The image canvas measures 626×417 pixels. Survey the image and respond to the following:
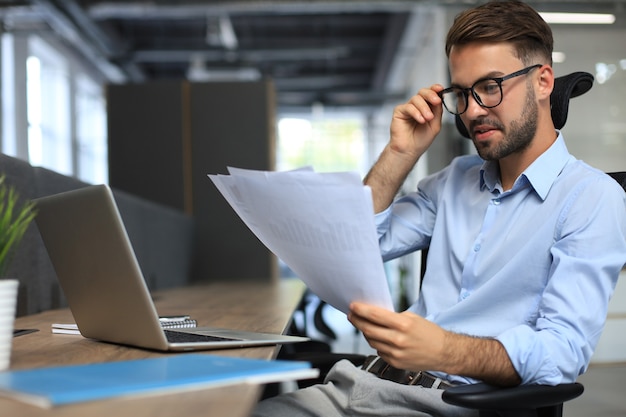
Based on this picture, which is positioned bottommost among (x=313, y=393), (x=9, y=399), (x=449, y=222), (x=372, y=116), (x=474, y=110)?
(x=313, y=393)

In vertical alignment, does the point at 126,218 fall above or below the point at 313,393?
above

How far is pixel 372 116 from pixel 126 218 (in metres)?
12.9

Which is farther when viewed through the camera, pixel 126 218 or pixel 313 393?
pixel 126 218

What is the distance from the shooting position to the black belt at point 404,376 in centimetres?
133

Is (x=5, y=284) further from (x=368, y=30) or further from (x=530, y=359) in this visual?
(x=368, y=30)

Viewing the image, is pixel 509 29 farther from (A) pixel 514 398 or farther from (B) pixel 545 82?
(A) pixel 514 398

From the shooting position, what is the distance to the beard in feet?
4.84

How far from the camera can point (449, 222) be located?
160 centimetres

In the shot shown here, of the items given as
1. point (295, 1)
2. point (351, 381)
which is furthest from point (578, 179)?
point (295, 1)

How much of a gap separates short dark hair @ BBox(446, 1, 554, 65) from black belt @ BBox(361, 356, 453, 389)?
25.4 inches

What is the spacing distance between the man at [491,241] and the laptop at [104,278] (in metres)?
0.20

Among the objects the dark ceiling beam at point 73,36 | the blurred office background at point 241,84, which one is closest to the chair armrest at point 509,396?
the blurred office background at point 241,84

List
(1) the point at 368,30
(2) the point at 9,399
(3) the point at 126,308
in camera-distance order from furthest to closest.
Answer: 1. (1) the point at 368,30
2. (3) the point at 126,308
3. (2) the point at 9,399

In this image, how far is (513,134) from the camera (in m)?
1.48
